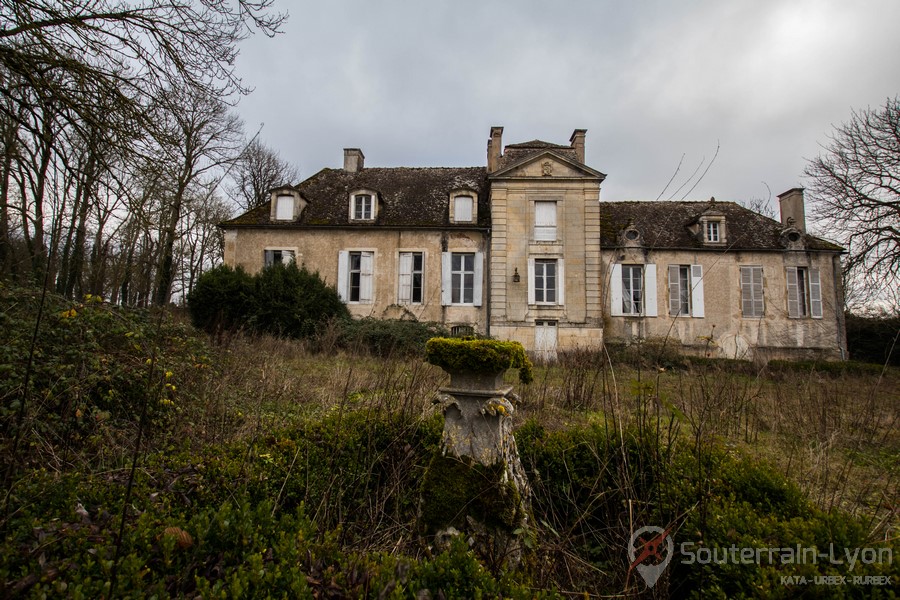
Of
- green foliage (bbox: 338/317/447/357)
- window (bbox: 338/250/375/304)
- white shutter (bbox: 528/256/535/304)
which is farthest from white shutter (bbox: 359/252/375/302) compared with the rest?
white shutter (bbox: 528/256/535/304)

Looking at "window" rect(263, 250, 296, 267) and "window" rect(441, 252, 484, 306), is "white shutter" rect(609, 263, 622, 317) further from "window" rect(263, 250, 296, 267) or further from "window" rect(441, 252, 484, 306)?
"window" rect(263, 250, 296, 267)

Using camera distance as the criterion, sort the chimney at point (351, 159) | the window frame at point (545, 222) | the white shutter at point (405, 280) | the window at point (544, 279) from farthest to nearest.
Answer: the chimney at point (351, 159) → the white shutter at point (405, 280) → the window frame at point (545, 222) → the window at point (544, 279)

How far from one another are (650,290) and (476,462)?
602 inches

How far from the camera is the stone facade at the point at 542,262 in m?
15.8

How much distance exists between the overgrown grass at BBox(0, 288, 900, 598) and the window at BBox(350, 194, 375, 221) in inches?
430

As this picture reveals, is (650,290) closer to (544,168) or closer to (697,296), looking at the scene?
(697,296)

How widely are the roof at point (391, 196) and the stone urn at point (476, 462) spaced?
13.7 metres

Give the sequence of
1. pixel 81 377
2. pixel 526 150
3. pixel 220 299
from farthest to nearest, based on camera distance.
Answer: pixel 526 150
pixel 220 299
pixel 81 377

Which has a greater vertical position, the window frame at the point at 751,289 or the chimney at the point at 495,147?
the chimney at the point at 495,147

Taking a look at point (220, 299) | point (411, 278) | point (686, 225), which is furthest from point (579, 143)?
point (220, 299)

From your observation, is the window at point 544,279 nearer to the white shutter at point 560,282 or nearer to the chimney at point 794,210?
the white shutter at point 560,282

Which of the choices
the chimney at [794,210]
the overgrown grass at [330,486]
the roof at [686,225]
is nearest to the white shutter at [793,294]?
the roof at [686,225]

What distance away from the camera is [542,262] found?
52.3 feet

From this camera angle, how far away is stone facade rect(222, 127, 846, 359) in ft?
51.7
